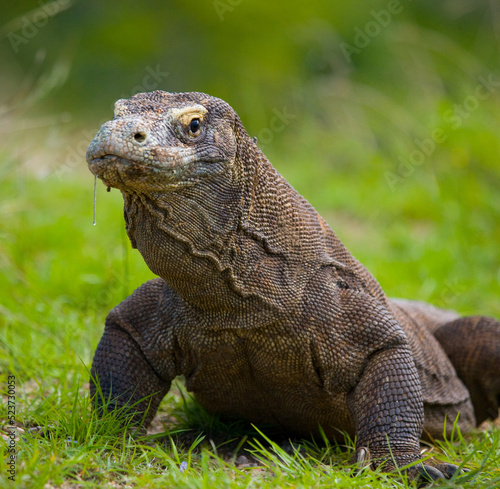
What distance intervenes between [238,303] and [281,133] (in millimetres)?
9658

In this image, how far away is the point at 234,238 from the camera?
3.27 meters

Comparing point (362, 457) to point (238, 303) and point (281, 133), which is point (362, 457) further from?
point (281, 133)

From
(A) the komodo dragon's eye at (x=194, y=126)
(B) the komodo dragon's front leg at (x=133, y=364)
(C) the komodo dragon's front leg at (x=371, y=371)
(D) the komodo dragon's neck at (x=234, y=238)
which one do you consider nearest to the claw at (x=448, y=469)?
(C) the komodo dragon's front leg at (x=371, y=371)

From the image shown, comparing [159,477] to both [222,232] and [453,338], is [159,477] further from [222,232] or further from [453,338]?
[453,338]

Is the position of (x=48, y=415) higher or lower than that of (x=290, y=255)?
lower

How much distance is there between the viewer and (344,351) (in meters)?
3.58

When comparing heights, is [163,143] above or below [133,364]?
above

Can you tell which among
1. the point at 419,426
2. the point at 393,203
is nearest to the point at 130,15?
the point at 393,203

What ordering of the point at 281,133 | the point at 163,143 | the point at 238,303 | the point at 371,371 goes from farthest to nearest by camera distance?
the point at 281,133 → the point at 371,371 → the point at 238,303 → the point at 163,143

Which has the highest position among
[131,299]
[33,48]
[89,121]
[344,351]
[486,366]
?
[33,48]

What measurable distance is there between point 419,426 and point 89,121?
9.77 metres

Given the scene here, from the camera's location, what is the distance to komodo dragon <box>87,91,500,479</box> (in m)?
3.04

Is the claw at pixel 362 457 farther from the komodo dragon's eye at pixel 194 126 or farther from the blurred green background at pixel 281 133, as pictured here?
the blurred green background at pixel 281 133

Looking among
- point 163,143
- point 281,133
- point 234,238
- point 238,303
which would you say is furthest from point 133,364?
point 281,133
